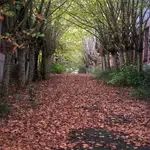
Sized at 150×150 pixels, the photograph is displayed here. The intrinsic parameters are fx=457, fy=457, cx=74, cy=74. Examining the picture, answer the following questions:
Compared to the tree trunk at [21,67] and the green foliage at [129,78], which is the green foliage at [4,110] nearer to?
the tree trunk at [21,67]

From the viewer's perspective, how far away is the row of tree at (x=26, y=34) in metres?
12.9

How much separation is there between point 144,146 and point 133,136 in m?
0.91

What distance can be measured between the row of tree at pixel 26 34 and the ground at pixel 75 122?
1.65 m

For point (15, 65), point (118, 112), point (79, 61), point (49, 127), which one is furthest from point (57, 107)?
point (79, 61)

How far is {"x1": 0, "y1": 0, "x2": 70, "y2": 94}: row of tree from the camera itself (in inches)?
506

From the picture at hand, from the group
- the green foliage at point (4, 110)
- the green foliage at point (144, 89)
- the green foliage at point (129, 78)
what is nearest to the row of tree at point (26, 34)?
the green foliage at point (4, 110)

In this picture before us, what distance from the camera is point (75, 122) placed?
12672mm

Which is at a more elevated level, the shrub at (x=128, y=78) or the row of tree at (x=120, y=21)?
the row of tree at (x=120, y=21)

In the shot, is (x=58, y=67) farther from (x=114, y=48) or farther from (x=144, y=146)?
Result: (x=144, y=146)

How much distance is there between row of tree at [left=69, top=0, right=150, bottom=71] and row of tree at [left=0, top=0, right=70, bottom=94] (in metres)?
1.68

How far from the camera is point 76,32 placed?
132 feet

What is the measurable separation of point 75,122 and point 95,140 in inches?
80.1

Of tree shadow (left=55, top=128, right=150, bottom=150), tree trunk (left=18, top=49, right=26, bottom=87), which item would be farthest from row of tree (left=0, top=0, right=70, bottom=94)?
tree shadow (left=55, top=128, right=150, bottom=150)

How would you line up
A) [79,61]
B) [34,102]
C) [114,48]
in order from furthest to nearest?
[79,61], [114,48], [34,102]
